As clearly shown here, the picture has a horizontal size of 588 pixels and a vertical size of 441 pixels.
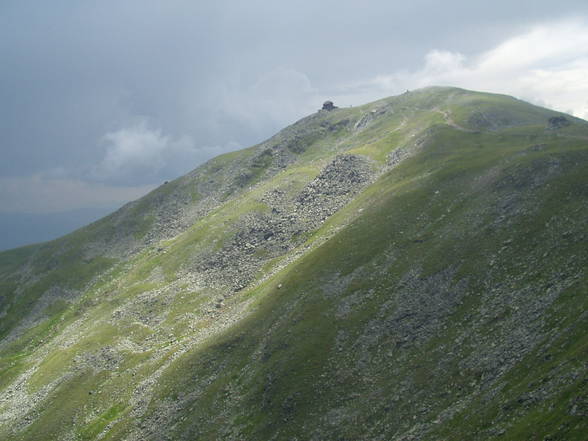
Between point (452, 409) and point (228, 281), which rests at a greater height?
point (228, 281)

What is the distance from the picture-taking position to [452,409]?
44719 millimetres

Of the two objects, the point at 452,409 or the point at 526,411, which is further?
the point at 452,409

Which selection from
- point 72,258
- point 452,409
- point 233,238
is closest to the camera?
point 452,409

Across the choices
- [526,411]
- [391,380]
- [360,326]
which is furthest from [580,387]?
[360,326]

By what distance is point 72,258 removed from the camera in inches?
7598

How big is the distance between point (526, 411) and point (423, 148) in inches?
4310

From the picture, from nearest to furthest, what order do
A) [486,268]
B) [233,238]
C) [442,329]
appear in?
[442,329], [486,268], [233,238]

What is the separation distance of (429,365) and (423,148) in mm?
96385

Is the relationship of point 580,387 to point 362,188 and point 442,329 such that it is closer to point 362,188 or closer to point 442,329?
point 442,329

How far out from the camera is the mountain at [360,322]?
155 ft

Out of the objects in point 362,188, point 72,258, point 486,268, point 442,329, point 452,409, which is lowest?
point 452,409

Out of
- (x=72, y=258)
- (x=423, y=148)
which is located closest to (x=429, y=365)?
(x=423, y=148)

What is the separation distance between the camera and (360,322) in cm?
6756

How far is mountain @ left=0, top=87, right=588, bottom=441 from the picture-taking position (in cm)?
4709
